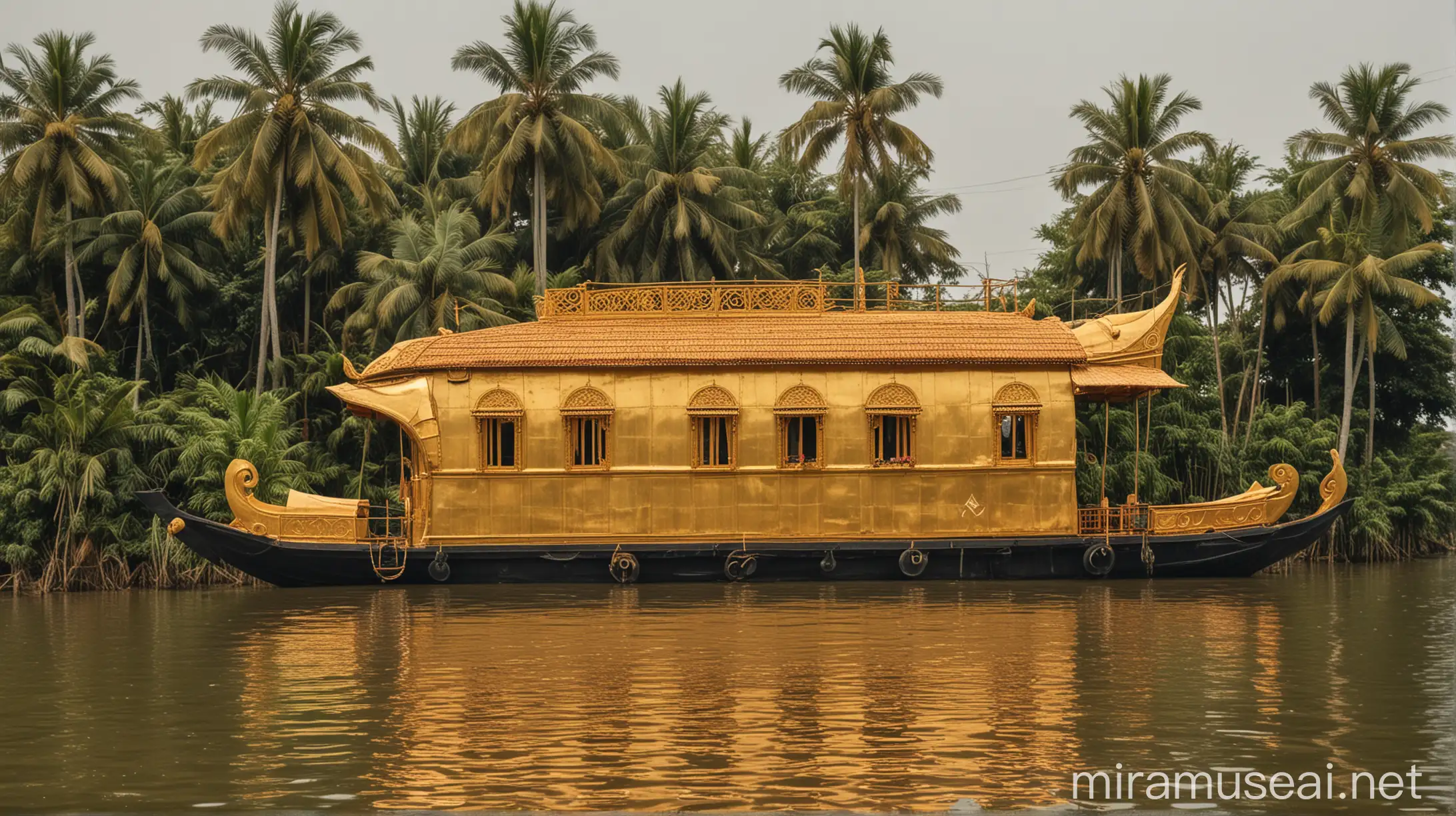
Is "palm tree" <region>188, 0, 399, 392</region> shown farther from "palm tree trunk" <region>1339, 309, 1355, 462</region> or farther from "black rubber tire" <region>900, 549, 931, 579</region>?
"palm tree trunk" <region>1339, 309, 1355, 462</region>

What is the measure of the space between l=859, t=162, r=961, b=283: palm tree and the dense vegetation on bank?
0.41 meters

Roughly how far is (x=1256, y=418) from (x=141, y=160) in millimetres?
22790

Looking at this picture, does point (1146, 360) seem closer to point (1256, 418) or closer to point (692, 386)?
point (692, 386)

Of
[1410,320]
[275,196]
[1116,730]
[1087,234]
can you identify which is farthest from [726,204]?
[1116,730]

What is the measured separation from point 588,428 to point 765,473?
8.43 ft

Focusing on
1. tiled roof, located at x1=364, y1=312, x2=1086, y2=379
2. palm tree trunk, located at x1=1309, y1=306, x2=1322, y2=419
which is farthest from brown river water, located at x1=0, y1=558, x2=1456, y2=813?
palm tree trunk, located at x1=1309, y1=306, x2=1322, y2=419

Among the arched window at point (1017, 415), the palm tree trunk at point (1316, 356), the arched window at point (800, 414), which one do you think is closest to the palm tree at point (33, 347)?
the arched window at point (800, 414)

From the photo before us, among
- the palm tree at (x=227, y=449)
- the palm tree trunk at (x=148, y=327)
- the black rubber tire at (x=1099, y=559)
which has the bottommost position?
the black rubber tire at (x=1099, y=559)

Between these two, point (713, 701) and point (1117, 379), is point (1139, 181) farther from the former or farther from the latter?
point (713, 701)

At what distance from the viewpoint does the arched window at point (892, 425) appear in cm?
2148

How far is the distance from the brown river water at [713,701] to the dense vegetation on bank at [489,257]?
587cm

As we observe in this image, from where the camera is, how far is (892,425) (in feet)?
71.1

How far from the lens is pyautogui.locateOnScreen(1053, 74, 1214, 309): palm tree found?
31594mm

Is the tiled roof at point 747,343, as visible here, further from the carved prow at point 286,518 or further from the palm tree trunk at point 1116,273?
the palm tree trunk at point 1116,273
